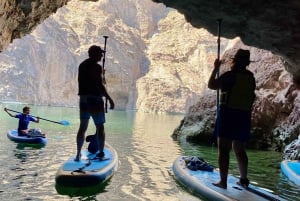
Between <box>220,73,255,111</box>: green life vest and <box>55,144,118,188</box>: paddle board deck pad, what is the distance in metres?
2.83

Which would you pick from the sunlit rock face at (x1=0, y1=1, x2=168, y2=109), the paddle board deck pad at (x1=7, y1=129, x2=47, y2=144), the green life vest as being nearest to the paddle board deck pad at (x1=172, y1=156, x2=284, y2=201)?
the green life vest

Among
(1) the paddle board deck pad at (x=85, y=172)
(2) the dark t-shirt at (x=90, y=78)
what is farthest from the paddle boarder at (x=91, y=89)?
(1) the paddle board deck pad at (x=85, y=172)

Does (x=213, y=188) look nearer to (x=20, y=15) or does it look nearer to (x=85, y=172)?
(x=85, y=172)

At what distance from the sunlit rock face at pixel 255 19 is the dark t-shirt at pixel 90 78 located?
8.13 feet

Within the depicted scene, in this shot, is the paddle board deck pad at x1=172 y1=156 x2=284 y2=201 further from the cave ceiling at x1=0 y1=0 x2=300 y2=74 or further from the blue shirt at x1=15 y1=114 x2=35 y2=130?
the blue shirt at x1=15 y1=114 x2=35 y2=130

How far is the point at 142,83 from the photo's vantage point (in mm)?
82438

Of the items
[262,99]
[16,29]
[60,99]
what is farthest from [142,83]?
[16,29]

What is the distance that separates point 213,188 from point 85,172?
241cm

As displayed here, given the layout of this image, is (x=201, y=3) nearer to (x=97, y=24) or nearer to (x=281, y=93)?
(x=281, y=93)

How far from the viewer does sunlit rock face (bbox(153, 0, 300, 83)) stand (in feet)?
26.3

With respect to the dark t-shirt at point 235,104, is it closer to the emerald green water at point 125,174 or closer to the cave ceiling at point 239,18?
the emerald green water at point 125,174

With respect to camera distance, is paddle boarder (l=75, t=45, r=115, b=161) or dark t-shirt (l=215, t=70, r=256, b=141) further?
paddle boarder (l=75, t=45, r=115, b=161)

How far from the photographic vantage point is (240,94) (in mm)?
6680

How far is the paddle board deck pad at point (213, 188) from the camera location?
649 cm
